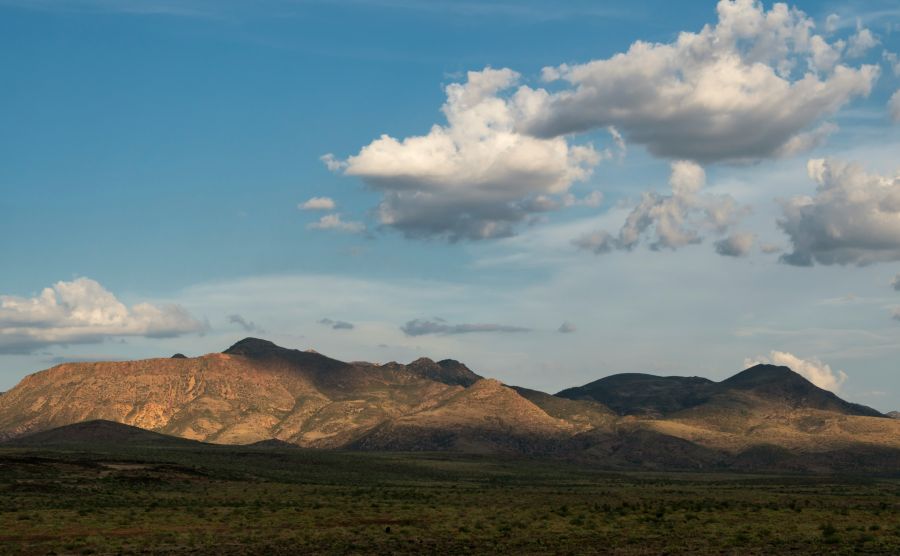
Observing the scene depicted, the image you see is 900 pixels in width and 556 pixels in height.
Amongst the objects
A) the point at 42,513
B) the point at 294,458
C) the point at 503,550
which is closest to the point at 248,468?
the point at 294,458

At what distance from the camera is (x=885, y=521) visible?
67938 millimetres

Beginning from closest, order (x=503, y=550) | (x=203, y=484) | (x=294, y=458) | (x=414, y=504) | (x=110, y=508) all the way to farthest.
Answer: (x=503, y=550)
(x=110, y=508)
(x=414, y=504)
(x=203, y=484)
(x=294, y=458)

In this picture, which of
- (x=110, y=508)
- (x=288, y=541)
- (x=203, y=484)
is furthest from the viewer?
(x=203, y=484)

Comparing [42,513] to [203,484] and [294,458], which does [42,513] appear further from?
[294,458]

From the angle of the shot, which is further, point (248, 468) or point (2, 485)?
point (248, 468)

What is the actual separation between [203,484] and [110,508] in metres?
29.8

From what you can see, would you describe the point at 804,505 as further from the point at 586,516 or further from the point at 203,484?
the point at 203,484

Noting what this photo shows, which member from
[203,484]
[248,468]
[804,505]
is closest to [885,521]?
[804,505]

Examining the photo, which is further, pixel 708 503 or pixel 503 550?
pixel 708 503

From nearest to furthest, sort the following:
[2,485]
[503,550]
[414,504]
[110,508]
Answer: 1. [503,550]
2. [110,508]
3. [414,504]
4. [2,485]

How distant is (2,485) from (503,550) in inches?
2161

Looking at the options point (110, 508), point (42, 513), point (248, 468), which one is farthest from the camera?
point (248, 468)

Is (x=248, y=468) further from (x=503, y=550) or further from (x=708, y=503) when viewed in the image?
(x=503, y=550)

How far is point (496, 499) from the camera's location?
8912 cm
